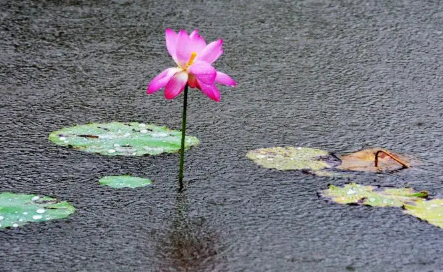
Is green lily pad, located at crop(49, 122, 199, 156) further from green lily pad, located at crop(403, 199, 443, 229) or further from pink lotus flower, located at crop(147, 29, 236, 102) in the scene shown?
green lily pad, located at crop(403, 199, 443, 229)

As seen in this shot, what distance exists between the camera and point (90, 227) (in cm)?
251

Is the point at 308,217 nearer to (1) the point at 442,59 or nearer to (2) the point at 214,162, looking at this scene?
(2) the point at 214,162

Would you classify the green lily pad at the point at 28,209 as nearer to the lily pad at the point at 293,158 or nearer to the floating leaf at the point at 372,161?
the lily pad at the point at 293,158

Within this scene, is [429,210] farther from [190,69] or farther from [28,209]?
[28,209]

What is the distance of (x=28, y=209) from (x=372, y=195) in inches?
37.5

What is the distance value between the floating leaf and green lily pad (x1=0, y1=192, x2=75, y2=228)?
862 millimetres

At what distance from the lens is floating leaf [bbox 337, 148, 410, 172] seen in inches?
114

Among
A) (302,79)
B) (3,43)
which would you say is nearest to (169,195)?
(302,79)

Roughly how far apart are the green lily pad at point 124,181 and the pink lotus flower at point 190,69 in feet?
0.96

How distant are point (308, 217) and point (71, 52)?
1872mm

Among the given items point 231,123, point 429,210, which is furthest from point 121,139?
point 429,210

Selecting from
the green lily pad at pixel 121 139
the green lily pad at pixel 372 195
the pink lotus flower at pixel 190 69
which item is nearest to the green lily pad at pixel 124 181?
the green lily pad at pixel 121 139

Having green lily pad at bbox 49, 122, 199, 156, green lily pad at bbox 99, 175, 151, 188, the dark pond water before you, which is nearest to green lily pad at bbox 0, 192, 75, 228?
the dark pond water

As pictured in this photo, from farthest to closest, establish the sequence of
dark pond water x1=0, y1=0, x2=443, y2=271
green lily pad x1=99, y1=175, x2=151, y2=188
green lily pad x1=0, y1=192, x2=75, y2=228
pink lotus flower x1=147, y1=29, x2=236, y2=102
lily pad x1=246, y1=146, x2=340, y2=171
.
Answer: lily pad x1=246, y1=146, x2=340, y2=171 → green lily pad x1=99, y1=175, x2=151, y2=188 → pink lotus flower x1=147, y1=29, x2=236, y2=102 → green lily pad x1=0, y1=192, x2=75, y2=228 → dark pond water x1=0, y1=0, x2=443, y2=271
